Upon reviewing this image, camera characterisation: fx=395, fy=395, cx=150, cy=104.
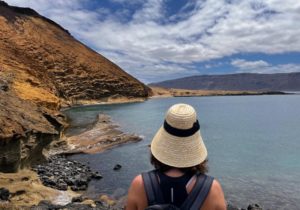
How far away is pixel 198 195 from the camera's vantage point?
10.6 ft

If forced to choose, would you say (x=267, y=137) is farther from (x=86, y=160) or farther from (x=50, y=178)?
(x=50, y=178)

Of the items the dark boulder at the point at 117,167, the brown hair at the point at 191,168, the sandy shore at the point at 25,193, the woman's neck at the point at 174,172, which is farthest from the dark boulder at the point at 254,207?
the woman's neck at the point at 174,172

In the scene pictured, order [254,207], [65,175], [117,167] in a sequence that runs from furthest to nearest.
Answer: [117,167]
[65,175]
[254,207]

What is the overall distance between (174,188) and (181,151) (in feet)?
1.10

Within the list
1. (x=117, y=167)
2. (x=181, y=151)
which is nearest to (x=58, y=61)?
(x=117, y=167)

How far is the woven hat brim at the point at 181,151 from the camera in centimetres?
340

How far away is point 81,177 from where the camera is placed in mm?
21641

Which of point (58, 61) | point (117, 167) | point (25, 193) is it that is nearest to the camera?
point (25, 193)

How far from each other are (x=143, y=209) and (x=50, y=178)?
17.9 m

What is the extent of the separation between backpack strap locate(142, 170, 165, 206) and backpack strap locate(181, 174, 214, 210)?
21 centimetres

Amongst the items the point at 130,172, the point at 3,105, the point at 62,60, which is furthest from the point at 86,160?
the point at 62,60

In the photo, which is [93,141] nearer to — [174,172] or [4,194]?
[4,194]

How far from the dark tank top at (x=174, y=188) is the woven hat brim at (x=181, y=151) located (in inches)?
4.8

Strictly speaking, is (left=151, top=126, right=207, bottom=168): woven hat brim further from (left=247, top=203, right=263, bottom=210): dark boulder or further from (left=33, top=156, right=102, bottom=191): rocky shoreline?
(left=33, top=156, right=102, bottom=191): rocky shoreline
